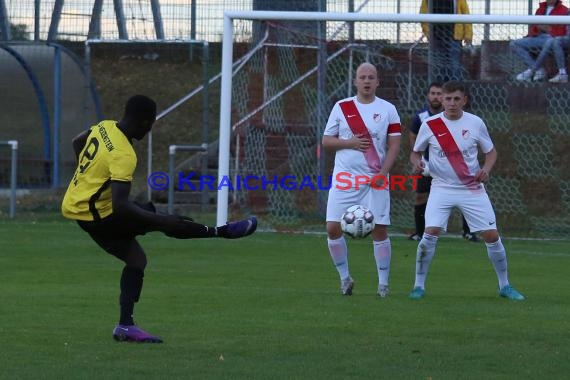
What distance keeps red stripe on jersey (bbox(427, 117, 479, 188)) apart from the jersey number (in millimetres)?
3564

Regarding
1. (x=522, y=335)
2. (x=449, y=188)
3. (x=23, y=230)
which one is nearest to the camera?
(x=522, y=335)

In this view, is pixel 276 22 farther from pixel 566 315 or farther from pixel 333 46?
pixel 566 315

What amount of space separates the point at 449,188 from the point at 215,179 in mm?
10411

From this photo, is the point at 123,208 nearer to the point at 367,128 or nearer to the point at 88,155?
the point at 88,155

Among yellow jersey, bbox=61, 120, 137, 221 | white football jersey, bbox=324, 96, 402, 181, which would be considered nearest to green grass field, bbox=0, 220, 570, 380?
yellow jersey, bbox=61, 120, 137, 221

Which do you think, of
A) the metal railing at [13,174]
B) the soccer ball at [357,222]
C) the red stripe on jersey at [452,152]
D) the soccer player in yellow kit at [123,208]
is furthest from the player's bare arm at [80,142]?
the metal railing at [13,174]

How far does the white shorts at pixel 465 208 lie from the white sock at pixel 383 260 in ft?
1.46

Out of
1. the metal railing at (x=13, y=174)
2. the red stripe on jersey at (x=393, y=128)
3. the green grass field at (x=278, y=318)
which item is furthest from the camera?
the metal railing at (x=13, y=174)

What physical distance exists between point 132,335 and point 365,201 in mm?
3212

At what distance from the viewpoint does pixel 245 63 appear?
18531 mm

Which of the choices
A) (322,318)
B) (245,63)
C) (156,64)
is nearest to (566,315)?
(322,318)

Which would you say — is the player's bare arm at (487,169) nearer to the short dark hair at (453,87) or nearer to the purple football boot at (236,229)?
the short dark hair at (453,87)

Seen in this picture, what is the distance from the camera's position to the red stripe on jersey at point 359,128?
35.9 feet

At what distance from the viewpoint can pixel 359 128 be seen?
1094 cm
